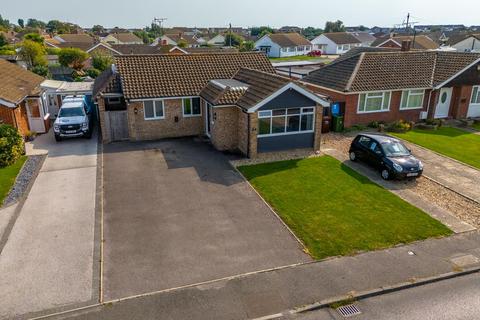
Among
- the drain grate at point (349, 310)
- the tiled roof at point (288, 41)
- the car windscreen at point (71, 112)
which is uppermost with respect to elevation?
the tiled roof at point (288, 41)

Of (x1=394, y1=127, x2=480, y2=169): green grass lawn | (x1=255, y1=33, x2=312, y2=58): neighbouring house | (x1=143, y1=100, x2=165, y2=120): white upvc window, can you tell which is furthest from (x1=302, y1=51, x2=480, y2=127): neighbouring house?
(x1=255, y1=33, x2=312, y2=58): neighbouring house

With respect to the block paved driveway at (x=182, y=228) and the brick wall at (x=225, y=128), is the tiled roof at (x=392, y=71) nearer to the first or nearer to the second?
the brick wall at (x=225, y=128)

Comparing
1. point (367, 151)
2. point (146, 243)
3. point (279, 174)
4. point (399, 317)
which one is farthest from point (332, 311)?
point (367, 151)

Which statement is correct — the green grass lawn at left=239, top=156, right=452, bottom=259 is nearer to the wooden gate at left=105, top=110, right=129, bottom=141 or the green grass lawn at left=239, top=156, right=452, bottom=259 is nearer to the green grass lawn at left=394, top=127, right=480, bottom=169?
the green grass lawn at left=394, top=127, right=480, bottom=169

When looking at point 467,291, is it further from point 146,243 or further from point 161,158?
point 161,158

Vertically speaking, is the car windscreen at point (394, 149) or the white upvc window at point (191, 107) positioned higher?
the white upvc window at point (191, 107)

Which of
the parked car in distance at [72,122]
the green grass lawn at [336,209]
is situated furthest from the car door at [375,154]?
the parked car in distance at [72,122]
